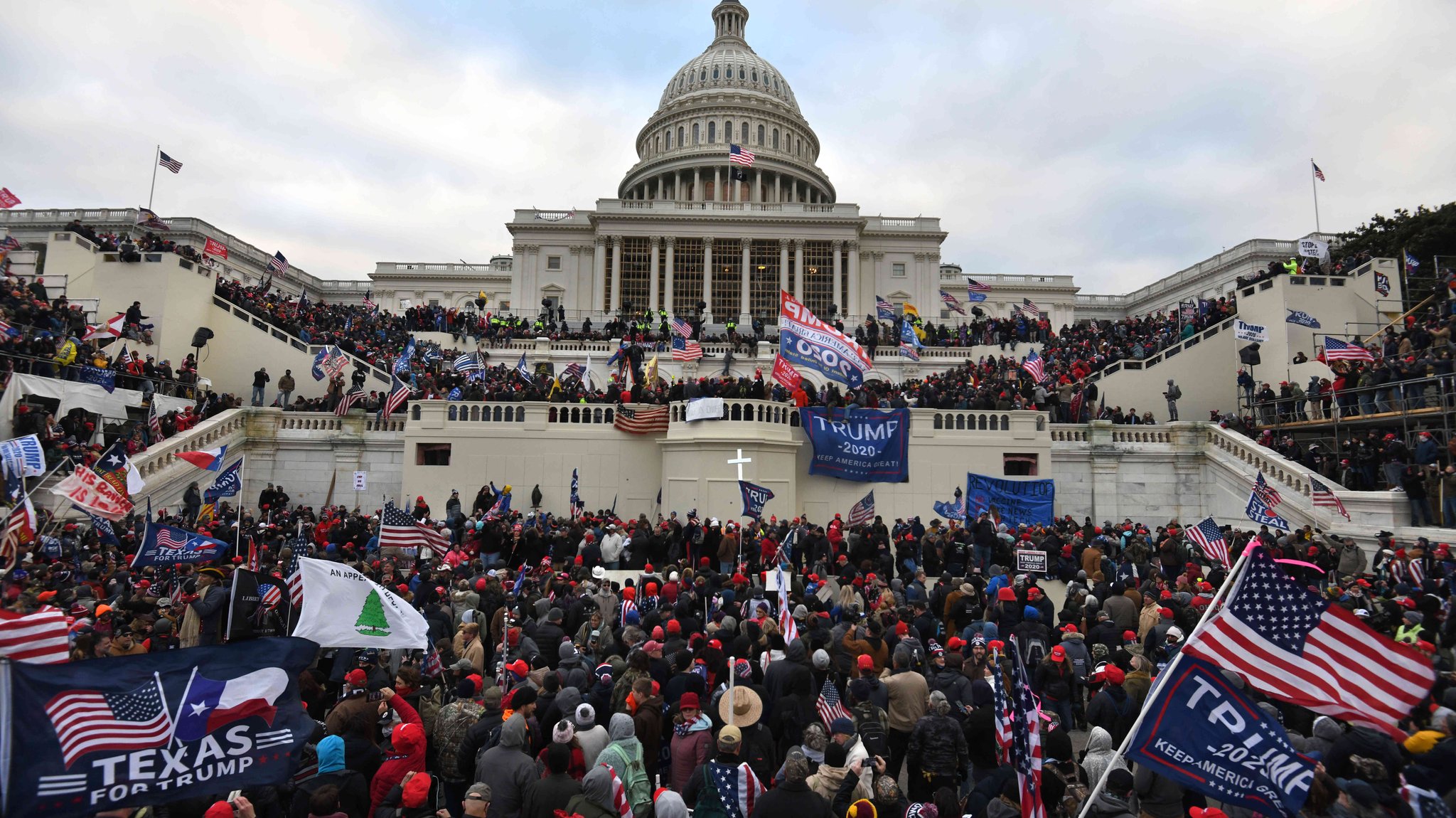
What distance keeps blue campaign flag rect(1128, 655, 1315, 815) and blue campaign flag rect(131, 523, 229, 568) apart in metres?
14.2

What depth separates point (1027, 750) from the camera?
252 inches

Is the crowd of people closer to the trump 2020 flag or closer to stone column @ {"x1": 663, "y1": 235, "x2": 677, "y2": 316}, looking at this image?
the trump 2020 flag

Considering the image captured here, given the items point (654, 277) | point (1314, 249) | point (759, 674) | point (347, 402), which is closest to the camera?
point (759, 674)

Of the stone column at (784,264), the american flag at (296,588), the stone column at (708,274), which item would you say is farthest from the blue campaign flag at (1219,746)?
the stone column at (784,264)

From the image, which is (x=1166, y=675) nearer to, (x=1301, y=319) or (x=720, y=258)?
(x=1301, y=319)

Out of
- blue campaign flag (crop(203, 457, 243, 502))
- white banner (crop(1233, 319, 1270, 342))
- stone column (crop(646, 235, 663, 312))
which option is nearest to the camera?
blue campaign flag (crop(203, 457, 243, 502))

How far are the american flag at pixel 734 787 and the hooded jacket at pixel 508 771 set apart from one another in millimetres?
863

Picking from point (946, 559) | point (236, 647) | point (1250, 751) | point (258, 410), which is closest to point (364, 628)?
point (236, 647)

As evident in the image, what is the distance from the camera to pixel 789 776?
5.75m

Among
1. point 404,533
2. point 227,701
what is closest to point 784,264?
point 404,533

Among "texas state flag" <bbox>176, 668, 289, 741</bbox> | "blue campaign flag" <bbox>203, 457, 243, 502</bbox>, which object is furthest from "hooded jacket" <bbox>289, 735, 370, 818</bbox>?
"blue campaign flag" <bbox>203, 457, 243, 502</bbox>

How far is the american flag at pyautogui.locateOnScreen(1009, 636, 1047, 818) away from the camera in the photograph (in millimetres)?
6297

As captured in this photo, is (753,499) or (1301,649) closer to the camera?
(1301,649)

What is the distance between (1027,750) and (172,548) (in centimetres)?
1364
